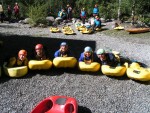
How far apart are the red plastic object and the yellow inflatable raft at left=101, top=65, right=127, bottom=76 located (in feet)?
7.23

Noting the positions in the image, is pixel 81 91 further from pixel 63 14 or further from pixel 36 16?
pixel 63 14

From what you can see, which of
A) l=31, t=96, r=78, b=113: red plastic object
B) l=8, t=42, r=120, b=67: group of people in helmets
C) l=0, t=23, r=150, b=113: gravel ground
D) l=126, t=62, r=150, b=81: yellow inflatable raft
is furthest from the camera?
l=8, t=42, r=120, b=67: group of people in helmets

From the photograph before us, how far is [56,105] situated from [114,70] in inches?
101

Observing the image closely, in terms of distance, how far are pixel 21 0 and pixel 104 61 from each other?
16700 millimetres

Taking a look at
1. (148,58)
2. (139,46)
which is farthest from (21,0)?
(148,58)

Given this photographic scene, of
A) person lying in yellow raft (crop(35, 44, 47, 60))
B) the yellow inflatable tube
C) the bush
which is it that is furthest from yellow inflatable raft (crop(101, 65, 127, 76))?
the bush

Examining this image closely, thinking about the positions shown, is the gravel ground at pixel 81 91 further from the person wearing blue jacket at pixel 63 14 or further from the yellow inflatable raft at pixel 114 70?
the person wearing blue jacket at pixel 63 14

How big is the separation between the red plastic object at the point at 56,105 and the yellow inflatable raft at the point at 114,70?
2.21 metres

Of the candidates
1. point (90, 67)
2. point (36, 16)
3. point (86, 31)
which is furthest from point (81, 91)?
point (36, 16)

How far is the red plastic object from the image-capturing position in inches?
266

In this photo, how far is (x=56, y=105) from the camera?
6.93 m

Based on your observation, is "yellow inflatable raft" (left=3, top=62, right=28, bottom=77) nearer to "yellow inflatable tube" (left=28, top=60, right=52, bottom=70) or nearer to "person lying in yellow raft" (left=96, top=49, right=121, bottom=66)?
"yellow inflatable tube" (left=28, top=60, right=52, bottom=70)

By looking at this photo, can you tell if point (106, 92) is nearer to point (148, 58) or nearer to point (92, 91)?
point (92, 91)

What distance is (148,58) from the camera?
1103cm
